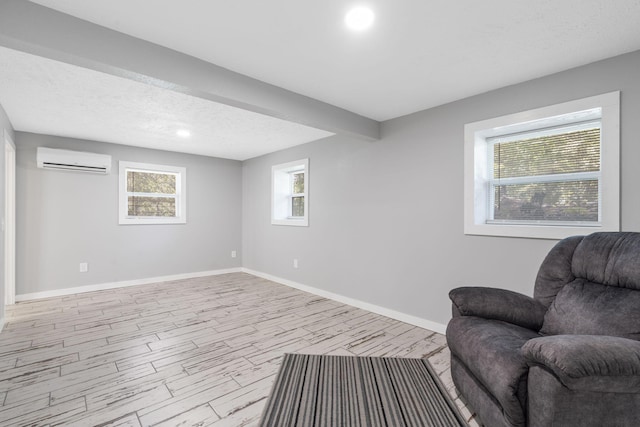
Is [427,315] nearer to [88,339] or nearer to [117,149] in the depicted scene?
[88,339]

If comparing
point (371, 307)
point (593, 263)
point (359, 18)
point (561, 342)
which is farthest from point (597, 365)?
point (371, 307)

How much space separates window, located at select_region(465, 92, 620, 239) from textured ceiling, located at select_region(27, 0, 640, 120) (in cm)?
38

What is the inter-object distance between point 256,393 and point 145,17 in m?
2.39

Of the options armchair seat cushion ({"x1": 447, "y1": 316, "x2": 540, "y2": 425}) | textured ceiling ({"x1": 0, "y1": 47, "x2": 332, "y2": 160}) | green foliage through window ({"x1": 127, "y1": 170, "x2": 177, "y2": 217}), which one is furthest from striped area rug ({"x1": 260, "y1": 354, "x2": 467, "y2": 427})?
green foliage through window ({"x1": 127, "y1": 170, "x2": 177, "y2": 217})

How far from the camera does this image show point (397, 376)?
2146mm

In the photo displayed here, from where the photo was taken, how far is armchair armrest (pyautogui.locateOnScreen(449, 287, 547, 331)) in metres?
1.87

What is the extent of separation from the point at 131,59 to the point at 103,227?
3.70m

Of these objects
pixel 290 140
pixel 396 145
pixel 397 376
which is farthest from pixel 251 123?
pixel 397 376

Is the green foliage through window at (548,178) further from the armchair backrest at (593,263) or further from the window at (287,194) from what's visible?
the window at (287,194)

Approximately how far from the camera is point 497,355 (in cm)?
145

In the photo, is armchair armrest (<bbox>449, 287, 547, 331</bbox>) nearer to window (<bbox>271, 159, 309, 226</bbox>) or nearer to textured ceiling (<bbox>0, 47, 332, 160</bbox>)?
textured ceiling (<bbox>0, 47, 332, 160</bbox>)

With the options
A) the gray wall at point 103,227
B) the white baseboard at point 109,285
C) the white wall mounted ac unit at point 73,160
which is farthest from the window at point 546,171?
the white wall mounted ac unit at point 73,160

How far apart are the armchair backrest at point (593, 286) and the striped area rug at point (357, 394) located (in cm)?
85

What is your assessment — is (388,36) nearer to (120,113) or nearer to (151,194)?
(120,113)
